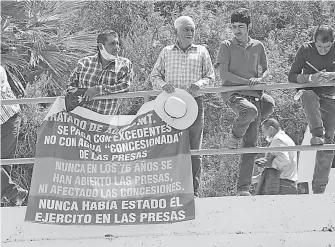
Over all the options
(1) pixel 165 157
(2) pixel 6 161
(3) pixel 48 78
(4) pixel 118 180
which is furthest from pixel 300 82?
(3) pixel 48 78

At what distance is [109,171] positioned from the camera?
6.50 metres

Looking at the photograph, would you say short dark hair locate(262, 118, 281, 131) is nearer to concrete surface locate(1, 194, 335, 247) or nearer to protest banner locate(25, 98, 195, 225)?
concrete surface locate(1, 194, 335, 247)

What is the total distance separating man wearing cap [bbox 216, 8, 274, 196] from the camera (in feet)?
21.9

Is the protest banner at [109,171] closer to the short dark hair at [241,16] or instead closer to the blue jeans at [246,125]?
the blue jeans at [246,125]

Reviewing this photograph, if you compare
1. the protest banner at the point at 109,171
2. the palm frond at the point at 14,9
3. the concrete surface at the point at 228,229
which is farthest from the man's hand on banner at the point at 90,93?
the palm frond at the point at 14,9

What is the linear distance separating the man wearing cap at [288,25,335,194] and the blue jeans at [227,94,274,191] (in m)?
0.41

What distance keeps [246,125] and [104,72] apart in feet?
4.54

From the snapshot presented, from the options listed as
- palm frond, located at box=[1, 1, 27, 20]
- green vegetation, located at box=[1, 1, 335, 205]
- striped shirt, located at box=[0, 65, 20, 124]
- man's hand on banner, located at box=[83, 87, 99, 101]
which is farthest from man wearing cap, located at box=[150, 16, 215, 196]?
palm frond, located at box=[1, 1, 27, 20]

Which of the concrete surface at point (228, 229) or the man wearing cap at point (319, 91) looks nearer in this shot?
the concrete surface at point (228, 229)

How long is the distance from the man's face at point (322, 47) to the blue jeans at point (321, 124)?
0.36 meters

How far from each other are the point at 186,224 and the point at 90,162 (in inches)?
39.4

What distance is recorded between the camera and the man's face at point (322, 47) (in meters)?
6.56

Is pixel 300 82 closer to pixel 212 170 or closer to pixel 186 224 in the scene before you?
pixel 186 224

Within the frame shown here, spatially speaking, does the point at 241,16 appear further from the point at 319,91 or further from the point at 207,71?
the point at 319,91
